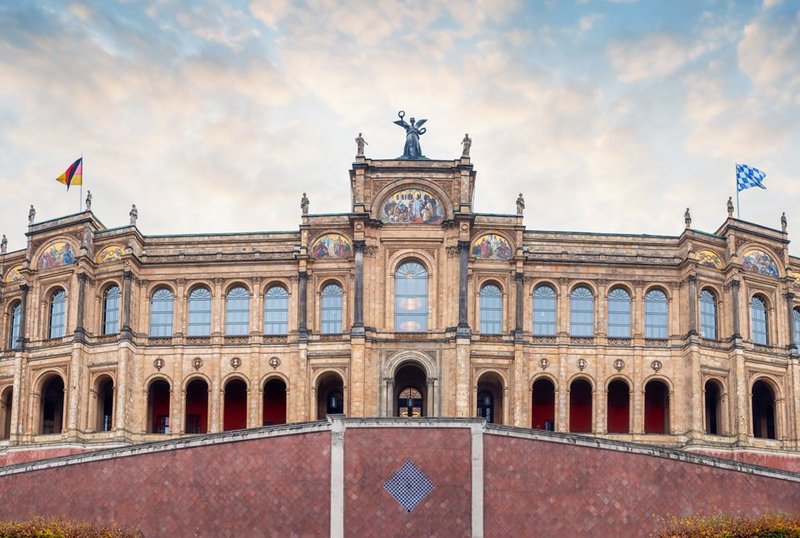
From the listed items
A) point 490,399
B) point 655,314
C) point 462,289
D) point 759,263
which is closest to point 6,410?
point 462,289

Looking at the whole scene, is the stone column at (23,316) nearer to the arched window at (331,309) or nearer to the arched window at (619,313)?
the arched window at (331,309)

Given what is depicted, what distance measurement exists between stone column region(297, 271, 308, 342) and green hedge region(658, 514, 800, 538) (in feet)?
82.3

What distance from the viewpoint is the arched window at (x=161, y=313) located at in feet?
226

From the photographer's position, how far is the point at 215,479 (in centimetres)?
5019

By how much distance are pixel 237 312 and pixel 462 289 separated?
12.8m

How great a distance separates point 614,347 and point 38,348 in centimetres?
3207

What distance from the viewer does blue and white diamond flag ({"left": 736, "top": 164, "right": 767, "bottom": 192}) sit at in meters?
69.8

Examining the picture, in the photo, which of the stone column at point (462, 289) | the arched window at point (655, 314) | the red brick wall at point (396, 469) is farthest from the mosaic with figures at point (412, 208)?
the red brick wall at point (396, 469)

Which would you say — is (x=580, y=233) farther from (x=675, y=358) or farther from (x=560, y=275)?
(x=675, y=358)

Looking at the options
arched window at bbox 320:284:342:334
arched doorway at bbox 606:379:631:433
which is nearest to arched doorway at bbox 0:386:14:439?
arched window at bbox 320:284:342:334

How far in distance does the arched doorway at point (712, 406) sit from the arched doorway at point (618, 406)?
14.5ft

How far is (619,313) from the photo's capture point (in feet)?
227

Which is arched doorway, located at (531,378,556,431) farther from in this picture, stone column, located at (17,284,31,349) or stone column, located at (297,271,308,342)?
stone column, located at (17,284,31,349)

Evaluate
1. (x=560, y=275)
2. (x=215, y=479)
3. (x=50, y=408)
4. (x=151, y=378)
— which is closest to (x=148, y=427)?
(x=151, y=378)
